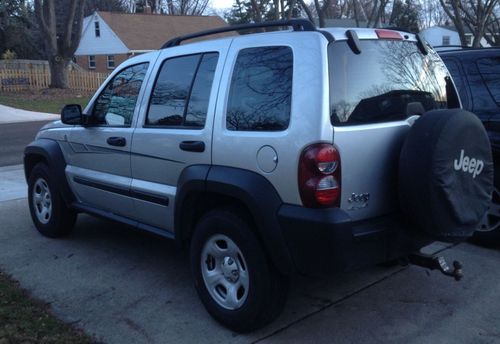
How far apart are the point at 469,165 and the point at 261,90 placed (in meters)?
1.36

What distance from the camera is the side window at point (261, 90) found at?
3.39 metres

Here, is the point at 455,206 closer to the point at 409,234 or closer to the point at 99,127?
the point at 409,234

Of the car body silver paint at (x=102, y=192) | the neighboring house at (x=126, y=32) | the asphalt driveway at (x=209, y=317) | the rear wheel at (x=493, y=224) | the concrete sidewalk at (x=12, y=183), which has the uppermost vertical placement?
the neighboring house at (x=126, y=32)

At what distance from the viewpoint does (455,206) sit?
10.8 feet

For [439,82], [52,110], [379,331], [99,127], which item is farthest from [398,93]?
[52,110]

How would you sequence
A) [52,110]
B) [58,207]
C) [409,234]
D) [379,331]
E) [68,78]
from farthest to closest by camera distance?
1. [68,78]
2. [52,110]
3. [58,207]
4. [379,331]
5. [409,234]

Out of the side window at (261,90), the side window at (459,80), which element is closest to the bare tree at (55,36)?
the side window at (459,80)

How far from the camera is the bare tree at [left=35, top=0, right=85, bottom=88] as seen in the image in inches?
1027

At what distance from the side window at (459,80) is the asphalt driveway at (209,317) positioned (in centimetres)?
141

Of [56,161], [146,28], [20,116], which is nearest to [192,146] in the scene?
[56,161]

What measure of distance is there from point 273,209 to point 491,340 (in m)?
1.67

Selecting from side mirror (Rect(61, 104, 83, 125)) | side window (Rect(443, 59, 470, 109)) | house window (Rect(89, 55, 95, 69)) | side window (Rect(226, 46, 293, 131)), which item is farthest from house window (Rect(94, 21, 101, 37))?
side window (Rect(226, 46, 293, 131))

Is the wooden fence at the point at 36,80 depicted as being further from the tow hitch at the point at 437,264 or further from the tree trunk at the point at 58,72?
the tow hitch at the point at 437,264

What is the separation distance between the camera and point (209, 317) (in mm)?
3971
